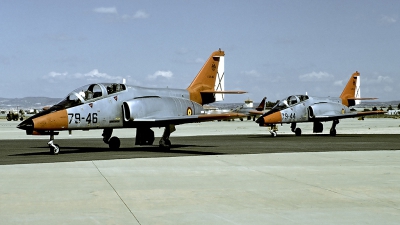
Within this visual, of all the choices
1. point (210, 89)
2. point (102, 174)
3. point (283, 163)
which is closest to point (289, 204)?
point (102, 174)

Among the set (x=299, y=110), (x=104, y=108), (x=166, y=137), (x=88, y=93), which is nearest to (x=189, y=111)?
(x=166, y=137)

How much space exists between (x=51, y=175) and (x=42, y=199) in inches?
141

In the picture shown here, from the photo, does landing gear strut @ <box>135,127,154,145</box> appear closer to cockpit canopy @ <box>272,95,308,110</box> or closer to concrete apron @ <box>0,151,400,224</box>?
concrete apron @ <box>0,151,400,224</box>

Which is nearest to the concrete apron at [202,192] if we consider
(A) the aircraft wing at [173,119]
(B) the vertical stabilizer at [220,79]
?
(A) the aircraft wing at [173,119]

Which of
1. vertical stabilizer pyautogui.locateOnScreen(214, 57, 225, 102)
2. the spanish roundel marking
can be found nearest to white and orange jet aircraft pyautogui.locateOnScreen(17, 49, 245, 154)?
the spanish roundel marking

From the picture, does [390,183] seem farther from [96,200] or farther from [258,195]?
[96,200]

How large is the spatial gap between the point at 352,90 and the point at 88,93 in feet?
96.6

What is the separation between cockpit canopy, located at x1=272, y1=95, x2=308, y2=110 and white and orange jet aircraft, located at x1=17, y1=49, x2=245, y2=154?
1108 cm

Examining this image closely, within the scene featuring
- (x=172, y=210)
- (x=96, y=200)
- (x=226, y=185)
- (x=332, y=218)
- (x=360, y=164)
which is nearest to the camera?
(x=332, y=218)

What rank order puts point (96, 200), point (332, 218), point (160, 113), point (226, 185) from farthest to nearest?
point (160, 113) < point (226, 185) < point (96, 200) < point (332, 218)

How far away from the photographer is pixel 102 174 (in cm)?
1316

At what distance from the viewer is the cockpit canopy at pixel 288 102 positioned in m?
35.5

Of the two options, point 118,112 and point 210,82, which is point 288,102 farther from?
point 118,112

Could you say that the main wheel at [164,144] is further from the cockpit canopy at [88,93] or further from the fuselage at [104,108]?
the cockpit canopy at [88,93]
